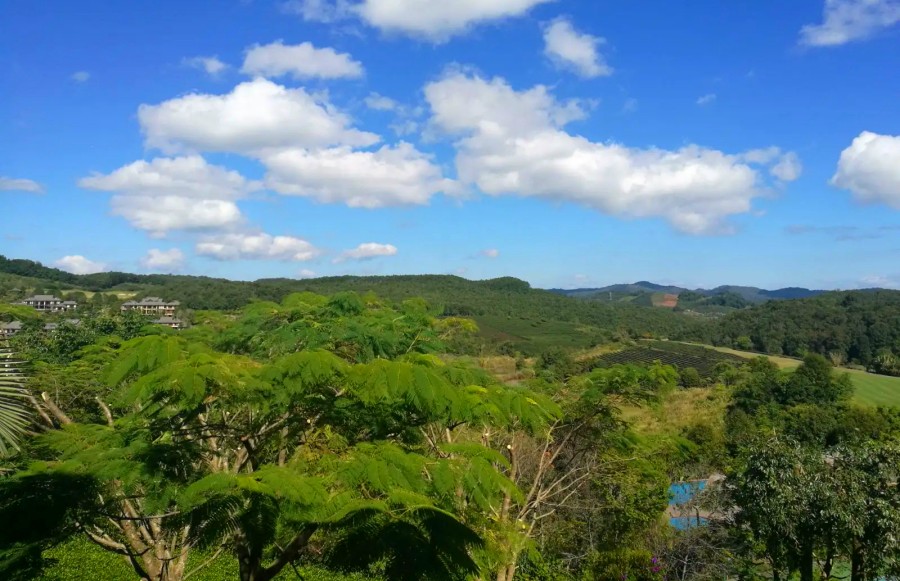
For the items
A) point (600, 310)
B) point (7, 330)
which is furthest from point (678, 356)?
point (7, 330)

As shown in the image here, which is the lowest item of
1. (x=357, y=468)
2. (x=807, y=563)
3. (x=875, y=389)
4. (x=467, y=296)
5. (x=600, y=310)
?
(x=875, y=389)

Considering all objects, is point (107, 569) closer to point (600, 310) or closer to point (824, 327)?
point (824, 327)

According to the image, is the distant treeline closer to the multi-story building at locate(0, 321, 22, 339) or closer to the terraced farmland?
the terraced farmland

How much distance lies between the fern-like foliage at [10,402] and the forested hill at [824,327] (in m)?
77.8

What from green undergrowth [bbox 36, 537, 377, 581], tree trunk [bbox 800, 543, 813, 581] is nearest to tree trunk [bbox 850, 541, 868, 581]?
tree trunk [bbox 800, 543, 813, 581]

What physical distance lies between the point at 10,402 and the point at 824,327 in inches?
3515

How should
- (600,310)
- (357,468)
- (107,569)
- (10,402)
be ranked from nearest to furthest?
(357,468) < (10,402) < (107,569) < (600,310)

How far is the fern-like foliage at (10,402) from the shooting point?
6691 millimetres

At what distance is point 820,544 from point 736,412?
1322 inches

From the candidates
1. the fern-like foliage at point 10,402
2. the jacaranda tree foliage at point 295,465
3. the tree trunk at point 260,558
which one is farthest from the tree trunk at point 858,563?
the fern-like foliage at point 10,402

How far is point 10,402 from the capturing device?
702 cm

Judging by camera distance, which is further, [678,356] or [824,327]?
[824,327]

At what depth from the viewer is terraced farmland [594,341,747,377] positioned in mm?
66150

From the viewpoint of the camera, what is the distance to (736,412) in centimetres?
4162
